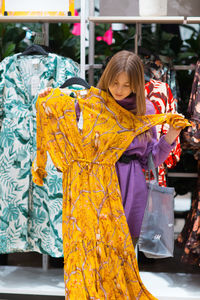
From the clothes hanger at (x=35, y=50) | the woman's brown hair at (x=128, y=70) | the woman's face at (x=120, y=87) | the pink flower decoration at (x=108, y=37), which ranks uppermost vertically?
the pink flower decoration at (x=108, y=37)

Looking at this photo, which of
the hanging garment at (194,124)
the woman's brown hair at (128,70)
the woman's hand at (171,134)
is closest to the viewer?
the woman's brown hair at (128,70)

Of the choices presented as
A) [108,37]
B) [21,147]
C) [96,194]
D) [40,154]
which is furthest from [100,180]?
[108,37]

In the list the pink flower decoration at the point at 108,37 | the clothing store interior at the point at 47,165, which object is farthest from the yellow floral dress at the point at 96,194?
the pink flower decoration at the point at 108,37

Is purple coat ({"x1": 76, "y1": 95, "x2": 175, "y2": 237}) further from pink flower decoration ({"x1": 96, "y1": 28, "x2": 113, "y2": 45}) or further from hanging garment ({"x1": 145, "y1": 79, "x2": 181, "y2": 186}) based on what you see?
pink flower decoration ({"x1": 96, "y1": 28, "x2": 113, "y2": 45})

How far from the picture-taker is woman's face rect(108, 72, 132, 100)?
A: 228 centimetres

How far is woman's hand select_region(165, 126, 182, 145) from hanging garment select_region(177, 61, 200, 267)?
880 mm

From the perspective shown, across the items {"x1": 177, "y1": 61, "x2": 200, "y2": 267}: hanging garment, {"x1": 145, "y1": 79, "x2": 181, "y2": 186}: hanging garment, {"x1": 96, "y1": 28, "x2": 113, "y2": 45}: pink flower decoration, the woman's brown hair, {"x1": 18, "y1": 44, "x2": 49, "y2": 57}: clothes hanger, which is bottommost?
{"x1": 177, "y1": 61, "x2": 200, "y2": 267}: hanging garment

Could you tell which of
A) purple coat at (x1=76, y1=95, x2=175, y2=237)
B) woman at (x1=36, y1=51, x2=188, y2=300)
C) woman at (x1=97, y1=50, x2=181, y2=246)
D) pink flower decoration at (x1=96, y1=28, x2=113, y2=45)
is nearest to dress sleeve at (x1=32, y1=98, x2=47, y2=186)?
woman at (x1=36, y1=51, x2=188, y2=300)

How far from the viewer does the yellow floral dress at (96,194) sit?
241 cm

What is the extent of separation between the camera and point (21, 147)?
10.9ft

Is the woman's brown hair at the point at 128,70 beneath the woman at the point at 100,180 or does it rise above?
above

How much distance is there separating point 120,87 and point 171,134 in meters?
0.31

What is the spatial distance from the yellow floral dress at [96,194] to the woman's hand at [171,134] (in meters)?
0.06

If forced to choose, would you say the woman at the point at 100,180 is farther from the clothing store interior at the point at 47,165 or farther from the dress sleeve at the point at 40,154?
the clothing store interior at the point at 47,165
